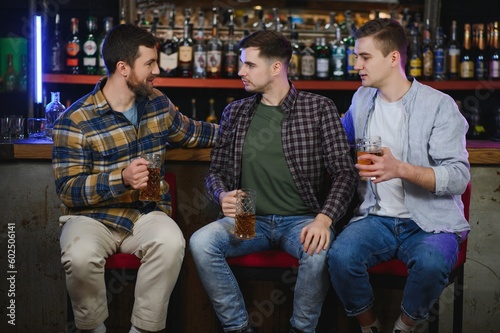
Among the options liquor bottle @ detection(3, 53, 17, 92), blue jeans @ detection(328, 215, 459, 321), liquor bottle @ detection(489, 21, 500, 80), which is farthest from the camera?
liquor bottle @ detection(489, 21, 500, 80)

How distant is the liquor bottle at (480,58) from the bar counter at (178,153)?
1590 mm

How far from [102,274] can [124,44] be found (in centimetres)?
86

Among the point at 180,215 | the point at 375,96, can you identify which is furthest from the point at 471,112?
the point at 180,215

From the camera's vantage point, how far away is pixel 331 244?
7.84ft

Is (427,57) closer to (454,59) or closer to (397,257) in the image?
(454,59)

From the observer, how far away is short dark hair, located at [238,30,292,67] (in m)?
2.67

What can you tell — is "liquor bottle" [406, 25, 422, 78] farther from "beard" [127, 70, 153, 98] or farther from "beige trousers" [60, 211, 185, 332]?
"beige trousers" [60, 211, 185, 332]

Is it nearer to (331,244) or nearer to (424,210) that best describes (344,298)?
(331,244)

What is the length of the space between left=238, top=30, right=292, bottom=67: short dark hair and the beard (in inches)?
16.2

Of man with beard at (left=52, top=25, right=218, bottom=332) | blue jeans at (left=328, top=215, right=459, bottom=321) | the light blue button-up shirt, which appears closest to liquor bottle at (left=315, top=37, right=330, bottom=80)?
man with beard at (left=52, top=25, right=218, bottom=332)

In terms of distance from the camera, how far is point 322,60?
13.9 ft

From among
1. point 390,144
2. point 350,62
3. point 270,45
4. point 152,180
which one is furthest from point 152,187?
point 350,62

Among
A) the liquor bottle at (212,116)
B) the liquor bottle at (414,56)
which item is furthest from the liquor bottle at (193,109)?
the liquor bottle at (414,56)

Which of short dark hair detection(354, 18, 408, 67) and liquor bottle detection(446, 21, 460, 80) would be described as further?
liquor bottle detection(446, 21, 460, 80)
